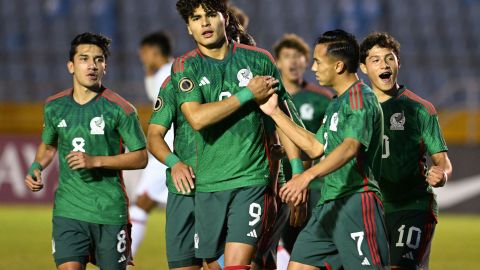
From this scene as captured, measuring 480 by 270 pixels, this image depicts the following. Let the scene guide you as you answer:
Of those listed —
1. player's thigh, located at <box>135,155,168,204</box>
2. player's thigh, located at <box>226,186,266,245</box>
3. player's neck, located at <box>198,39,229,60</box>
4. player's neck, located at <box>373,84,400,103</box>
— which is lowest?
player's thigh, located at <box>226,186,266,245</box>

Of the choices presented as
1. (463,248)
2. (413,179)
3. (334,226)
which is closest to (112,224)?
(334,226)

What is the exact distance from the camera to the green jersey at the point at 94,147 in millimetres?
6410

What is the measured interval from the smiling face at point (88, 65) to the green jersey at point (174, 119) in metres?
0.52

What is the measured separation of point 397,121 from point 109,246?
84.3 inches

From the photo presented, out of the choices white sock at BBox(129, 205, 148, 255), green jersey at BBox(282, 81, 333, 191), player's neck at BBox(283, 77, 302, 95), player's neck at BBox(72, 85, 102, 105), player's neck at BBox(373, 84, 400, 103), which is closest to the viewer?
player's neck at BBox(72, 85, 102, 105)

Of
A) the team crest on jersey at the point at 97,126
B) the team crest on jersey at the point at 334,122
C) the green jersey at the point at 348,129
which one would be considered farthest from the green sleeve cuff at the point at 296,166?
the team crest on jersey at the point at 97,126

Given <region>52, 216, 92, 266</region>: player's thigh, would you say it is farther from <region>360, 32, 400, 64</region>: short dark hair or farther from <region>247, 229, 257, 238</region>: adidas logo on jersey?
<region>360, 32, 400, 64</region>: short dark hair

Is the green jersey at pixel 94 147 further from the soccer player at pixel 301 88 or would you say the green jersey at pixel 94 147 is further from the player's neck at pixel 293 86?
the player's neck at pixel 293 86

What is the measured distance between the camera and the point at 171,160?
5930mm

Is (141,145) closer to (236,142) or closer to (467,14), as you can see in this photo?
(236,142)

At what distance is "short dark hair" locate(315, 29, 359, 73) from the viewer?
5801mm

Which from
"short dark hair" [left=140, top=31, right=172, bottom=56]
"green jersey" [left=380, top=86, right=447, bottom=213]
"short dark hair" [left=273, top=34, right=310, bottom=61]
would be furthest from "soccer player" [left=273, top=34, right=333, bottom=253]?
"green jersey" [left=380, top=86, right=447, bottom=213]

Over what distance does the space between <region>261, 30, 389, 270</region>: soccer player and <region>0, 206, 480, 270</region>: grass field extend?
426cm

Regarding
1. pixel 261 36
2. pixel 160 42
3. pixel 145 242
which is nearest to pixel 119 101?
pixel 160 42
